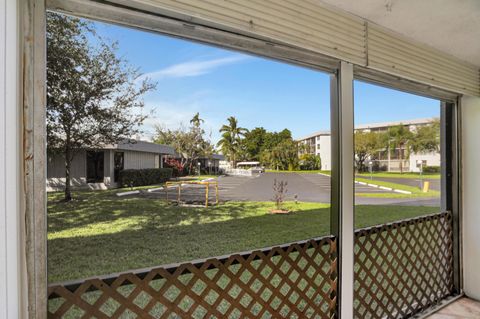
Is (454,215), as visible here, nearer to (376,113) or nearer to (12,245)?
(376,113)

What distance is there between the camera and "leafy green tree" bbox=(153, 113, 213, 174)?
9.76ft

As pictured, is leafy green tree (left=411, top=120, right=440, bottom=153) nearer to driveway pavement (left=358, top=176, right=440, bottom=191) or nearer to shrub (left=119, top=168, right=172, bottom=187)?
driveway pavement (left=358, top=176, right=440, bottom=191)

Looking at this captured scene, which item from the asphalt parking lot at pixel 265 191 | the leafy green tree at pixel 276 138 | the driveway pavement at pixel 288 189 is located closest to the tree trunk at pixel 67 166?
the asphalt parking lot at pixel 265 191

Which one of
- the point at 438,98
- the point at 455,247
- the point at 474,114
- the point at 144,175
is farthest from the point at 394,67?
the point at 144,175

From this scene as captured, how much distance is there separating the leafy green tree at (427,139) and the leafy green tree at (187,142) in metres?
2.68

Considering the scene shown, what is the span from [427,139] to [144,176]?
3547 millimetres

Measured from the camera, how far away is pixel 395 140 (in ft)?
12.9

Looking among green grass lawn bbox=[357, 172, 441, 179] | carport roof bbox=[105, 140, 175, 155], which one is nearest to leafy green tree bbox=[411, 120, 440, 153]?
green grass lawn bbox=[357, 172, 441, 179]

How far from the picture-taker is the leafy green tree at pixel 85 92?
2150 mm

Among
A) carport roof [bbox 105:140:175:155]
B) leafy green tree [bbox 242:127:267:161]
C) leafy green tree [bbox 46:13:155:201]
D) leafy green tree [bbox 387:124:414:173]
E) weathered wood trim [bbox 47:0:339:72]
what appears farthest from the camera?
leafy green tree [bbox 387:124:414:173]

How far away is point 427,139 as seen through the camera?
376 cm

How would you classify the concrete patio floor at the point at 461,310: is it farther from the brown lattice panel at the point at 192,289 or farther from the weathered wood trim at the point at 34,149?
the weathered wood trim at the point at 34,149

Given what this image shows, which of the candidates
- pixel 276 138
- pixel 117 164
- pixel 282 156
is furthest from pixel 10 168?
pixel 276 138

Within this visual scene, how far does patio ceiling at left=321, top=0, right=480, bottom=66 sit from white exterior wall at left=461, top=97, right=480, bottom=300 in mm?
800
